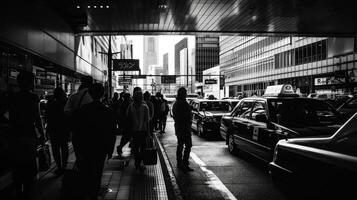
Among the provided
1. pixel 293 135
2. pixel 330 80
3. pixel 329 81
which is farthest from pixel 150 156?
pixel 329 81

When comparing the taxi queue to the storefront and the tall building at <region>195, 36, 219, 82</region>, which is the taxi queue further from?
the tall building at <region>195, 36, 219, 82</region>

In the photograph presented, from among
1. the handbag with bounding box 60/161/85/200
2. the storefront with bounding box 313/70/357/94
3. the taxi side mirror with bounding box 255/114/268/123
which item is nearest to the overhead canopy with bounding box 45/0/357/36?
the taxi side mirror with bounding box 255/114/268/123

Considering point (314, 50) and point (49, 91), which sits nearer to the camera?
point (49, 91)

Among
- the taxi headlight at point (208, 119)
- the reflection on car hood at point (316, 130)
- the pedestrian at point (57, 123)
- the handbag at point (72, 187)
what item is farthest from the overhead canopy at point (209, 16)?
the handbag at point (72, 187)

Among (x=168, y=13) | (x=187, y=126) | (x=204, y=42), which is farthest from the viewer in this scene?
(x=204, y=42)

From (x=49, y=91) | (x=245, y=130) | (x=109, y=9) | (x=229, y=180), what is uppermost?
(x=109, y=9)

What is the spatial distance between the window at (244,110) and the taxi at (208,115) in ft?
12.8

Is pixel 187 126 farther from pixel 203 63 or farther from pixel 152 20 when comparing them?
pixel 203 63

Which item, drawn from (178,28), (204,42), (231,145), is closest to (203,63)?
(204,42)

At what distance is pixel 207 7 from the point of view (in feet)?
47.2

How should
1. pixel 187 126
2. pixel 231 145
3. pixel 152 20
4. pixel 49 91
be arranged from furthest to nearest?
pixel 152 20
pixel 49 91
pixel 231 145
pixel 187 126

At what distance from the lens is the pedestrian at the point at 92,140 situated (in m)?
3.95

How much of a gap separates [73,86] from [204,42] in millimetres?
125727

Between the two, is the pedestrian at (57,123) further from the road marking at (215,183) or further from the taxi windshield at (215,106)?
the taxi windshield at (215,106)
